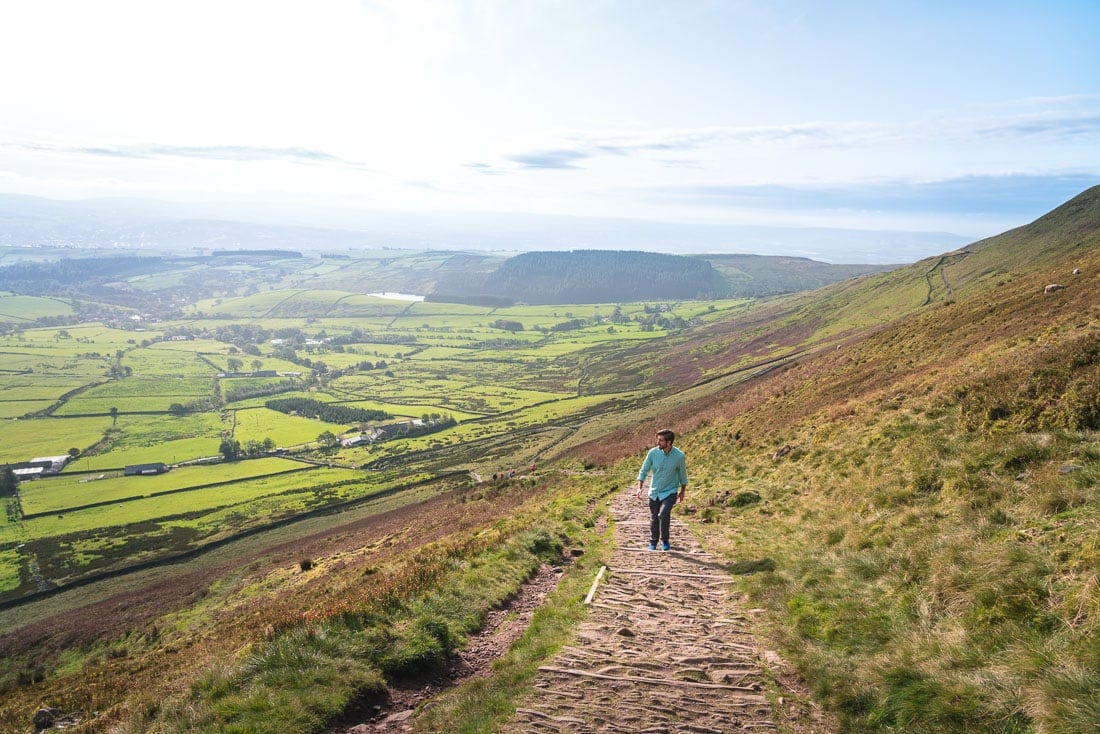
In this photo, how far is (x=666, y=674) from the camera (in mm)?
8438

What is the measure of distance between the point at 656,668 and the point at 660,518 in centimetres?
707

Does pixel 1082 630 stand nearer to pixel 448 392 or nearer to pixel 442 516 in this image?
pixel 442 516

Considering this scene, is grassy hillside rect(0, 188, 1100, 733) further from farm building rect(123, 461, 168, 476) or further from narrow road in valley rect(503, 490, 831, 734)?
farm building rect(123, 461, 168, 476)

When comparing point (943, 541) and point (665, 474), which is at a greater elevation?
point (943, 541)

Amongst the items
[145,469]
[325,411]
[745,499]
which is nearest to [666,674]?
[745,499]

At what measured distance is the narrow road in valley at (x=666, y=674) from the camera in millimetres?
7297

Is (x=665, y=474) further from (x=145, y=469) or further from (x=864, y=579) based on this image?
(x=145, y=469)

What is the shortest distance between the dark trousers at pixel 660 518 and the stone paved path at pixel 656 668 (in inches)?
75.4

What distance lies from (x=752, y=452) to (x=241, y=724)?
25.4m

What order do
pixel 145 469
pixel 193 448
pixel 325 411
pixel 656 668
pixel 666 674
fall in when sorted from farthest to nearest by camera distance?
pixel 325 411 → pixel 193 448 → pixel 145 469 → pixel 656 668 → pixel 666 674

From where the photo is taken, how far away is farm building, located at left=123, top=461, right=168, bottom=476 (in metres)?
120

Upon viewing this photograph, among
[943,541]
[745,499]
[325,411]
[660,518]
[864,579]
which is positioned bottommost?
[325,411]

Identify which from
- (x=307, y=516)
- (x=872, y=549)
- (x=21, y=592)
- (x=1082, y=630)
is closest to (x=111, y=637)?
(x=307, y=516)

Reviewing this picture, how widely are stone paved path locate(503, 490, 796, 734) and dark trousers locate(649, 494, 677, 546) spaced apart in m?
1.92
